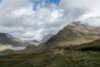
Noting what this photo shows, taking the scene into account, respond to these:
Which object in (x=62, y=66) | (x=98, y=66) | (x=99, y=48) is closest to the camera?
(x=98, y=66)

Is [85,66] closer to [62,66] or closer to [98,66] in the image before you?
[98,66]

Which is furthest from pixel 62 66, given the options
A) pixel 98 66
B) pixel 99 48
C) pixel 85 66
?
pixel 99 48

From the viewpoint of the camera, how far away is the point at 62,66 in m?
82.8

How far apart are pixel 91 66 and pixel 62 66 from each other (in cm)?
1700

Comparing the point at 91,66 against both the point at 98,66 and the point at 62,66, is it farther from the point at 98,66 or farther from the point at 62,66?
the point at 62,66

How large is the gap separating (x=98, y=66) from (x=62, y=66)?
797 inches

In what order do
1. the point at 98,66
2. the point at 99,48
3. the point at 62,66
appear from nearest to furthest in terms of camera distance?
1. the point at 98,66
2. the point at 62,66
3. the point at 99,48

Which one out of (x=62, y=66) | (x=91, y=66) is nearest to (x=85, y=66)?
(x=91, y=66)

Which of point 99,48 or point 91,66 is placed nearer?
point 91,66

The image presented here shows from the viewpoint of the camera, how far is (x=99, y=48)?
556 ft

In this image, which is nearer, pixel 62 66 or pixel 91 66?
pixel 91 66

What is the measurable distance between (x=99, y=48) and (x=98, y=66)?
103m

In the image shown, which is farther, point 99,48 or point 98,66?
point 99,48

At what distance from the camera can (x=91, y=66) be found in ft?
241
